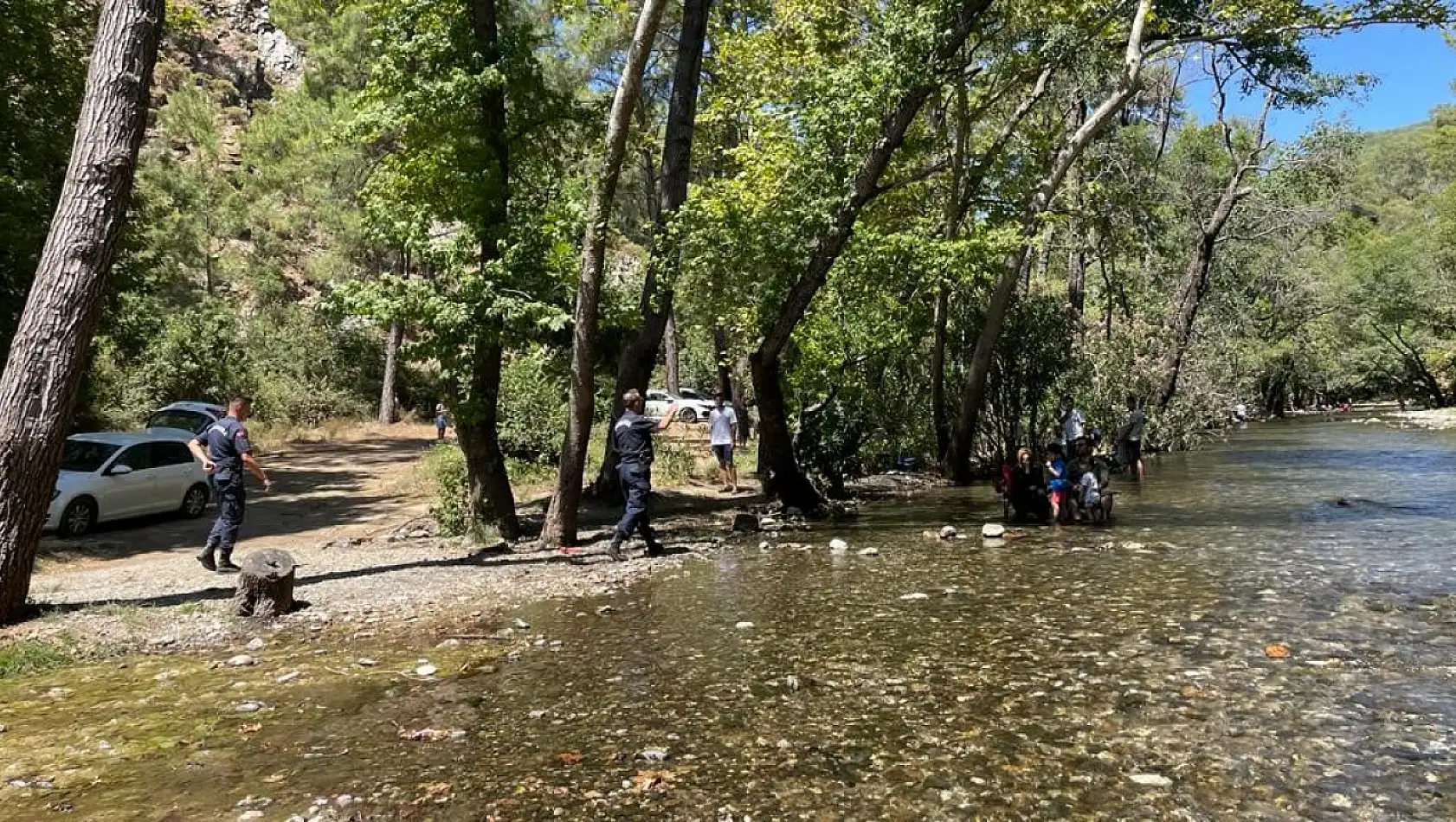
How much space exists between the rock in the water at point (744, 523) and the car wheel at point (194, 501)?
33.3 ft

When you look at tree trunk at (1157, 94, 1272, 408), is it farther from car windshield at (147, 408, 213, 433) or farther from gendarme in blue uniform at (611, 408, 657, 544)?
car windshield at (147, 408, 213, 433)

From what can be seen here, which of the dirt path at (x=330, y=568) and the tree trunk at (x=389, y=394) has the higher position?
the tree trunk at (x=389, y=394)

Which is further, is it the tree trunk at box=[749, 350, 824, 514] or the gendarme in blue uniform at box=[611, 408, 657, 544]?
the tree trunk at box=[749, 350, 824, 514]

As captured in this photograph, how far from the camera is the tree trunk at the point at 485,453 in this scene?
41.5ft

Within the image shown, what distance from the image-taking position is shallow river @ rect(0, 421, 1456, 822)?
15.2ft

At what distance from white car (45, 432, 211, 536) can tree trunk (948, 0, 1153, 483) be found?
15.6m

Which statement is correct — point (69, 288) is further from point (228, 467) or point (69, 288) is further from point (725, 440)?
point (725, 440)

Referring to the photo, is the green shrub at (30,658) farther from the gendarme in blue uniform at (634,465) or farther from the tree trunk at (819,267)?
the tree trunk at (819,267)

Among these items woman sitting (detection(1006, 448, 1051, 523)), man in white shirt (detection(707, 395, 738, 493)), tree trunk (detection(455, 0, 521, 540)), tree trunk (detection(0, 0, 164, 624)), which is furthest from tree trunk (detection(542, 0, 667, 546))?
woman sitting (detection(1006, 448, 1051, 523))

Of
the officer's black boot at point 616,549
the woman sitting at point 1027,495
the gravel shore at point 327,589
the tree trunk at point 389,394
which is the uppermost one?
the tree trunk at point 389,394

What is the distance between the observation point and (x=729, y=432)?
19.6 metres

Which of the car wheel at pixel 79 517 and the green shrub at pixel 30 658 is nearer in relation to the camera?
the green shrub at pixel 30 658

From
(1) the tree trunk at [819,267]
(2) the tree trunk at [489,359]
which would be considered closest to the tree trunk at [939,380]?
(1) the tree trunk at [819,267]

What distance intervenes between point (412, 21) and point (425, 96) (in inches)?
63.1
